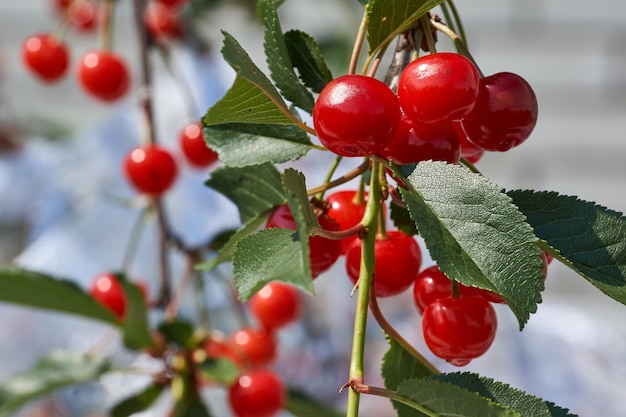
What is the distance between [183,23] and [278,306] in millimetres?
541

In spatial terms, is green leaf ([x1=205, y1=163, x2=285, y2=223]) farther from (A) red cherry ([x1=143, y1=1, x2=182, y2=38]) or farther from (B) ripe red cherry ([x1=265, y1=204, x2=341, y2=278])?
(A) red cherry ([x1=143, y1=1, x2=182, y2=38])

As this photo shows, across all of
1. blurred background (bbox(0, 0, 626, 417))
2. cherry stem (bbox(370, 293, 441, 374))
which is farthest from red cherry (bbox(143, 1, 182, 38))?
cherry stem (bbox(370, 293, 441, 374))

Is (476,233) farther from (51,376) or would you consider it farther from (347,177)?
(51,376)

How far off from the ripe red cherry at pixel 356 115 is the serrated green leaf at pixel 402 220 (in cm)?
8

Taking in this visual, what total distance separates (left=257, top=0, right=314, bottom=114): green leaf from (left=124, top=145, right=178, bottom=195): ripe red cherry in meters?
0.52

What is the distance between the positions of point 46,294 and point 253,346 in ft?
0.82

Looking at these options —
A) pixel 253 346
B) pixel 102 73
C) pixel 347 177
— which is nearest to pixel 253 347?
pixel 253 346

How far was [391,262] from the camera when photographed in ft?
1.50

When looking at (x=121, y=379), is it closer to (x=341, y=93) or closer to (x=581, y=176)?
(x=341, y=93)

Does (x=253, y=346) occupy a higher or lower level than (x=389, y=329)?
lower

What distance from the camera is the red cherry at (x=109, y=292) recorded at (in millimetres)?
905

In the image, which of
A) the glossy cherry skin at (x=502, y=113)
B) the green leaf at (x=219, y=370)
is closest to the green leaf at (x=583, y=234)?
the glossy cherry skin at (x=502, y=113)

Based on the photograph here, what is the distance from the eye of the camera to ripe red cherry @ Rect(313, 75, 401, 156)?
0.37 m

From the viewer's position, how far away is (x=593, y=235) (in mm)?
395
